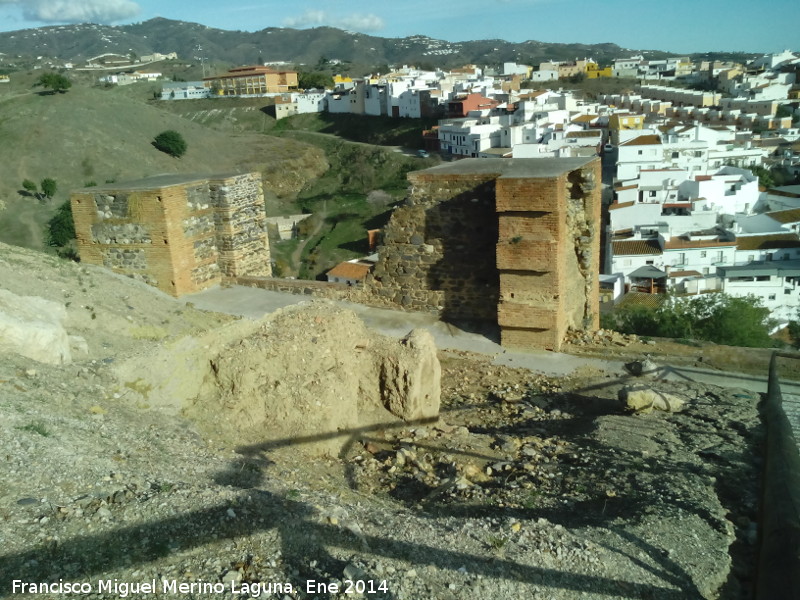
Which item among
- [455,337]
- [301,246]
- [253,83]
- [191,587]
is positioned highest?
[253,83]

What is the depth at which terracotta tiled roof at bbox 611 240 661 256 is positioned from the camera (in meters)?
38.6

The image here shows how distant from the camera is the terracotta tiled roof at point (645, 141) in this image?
52.4 meters

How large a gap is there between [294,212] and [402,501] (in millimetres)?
52593

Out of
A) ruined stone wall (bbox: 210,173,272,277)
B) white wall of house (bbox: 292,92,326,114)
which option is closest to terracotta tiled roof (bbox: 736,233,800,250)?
ruined stone wall (bbox: 210,173,272,277)

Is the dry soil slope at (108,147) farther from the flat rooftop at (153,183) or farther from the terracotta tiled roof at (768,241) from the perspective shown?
the flat rooftop at (153,183)

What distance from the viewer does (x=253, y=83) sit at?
103 metres

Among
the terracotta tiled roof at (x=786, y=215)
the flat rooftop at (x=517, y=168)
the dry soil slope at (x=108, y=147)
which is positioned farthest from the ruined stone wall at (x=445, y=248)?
the dry soil slope at (x=108, y=147)

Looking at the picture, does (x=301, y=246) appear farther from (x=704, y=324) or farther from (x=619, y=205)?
(x=704, y=324)

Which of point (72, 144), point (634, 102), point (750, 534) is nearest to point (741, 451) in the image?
point (750, 534)

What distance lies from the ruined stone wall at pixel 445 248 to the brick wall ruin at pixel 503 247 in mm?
14

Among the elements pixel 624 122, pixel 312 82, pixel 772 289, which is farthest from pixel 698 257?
pixel 312 82

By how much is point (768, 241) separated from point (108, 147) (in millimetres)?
47766

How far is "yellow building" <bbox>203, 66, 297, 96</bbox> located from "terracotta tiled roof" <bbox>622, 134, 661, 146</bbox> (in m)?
62.6

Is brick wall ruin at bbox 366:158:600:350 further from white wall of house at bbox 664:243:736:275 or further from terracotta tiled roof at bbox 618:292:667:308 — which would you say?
white wall of house at bbox 664:243:736:275
